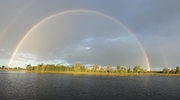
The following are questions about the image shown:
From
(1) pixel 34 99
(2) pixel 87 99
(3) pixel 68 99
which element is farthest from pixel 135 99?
(1) pixel 34 99

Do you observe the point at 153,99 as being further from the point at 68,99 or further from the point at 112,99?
the point at 68,99

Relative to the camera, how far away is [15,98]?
34.1m

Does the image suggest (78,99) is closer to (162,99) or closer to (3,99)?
(3,99)

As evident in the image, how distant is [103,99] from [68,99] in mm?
7892

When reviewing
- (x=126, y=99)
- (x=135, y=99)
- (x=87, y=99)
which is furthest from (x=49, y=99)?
(x=135, y=99)

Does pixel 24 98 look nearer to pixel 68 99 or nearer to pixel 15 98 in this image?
pixel 15 98

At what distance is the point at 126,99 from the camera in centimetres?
3741

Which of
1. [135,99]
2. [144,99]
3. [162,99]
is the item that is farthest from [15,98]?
[162,99]

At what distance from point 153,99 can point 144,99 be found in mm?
2217

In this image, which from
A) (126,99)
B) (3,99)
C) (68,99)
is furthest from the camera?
(126,99)

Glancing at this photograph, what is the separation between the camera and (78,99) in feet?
116

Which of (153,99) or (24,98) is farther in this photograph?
(153,99)

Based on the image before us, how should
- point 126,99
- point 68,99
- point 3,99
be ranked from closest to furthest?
point 3,99 → point 68,99 → point 126,99

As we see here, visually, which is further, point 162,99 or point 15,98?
point 162,99
